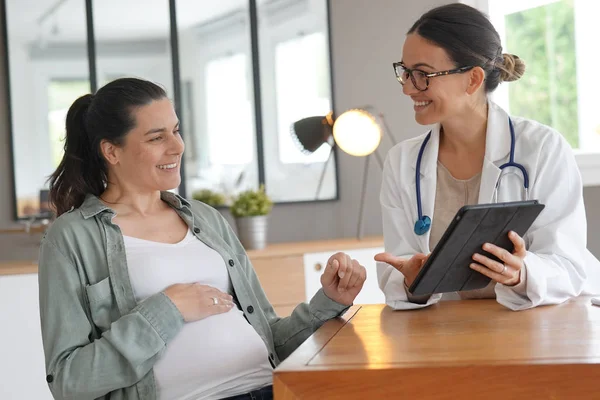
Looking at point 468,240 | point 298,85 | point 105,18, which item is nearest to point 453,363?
point 468,240

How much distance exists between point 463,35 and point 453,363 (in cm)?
105

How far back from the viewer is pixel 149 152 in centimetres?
197

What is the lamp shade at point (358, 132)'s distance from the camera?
3.68 meters

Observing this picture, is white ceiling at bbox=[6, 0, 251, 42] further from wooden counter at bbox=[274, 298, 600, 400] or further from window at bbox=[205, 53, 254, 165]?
wooden counter at bbox=[274, 298, 600, 400]

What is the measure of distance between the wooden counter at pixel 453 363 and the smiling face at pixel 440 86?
68 cm

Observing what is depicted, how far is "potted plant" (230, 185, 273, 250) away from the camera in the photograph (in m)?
3.73

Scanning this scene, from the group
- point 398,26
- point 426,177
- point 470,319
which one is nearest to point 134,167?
point 426,177

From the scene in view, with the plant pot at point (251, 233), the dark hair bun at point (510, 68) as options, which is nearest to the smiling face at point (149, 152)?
the dark hair bun at point (510, 68)

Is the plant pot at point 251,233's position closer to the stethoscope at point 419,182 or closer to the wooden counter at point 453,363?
the stethoscope at point 419,182

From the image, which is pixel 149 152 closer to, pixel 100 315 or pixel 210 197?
pixel 100 315

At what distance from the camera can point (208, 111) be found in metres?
4.01

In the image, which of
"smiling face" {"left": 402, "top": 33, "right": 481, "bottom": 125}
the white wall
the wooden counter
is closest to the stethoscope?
"smiling face" {"left": 402, "top": 33, "right": 481, "bottom": 125}

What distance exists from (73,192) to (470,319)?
97 centimetres

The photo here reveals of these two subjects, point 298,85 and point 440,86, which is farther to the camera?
point 298,85
